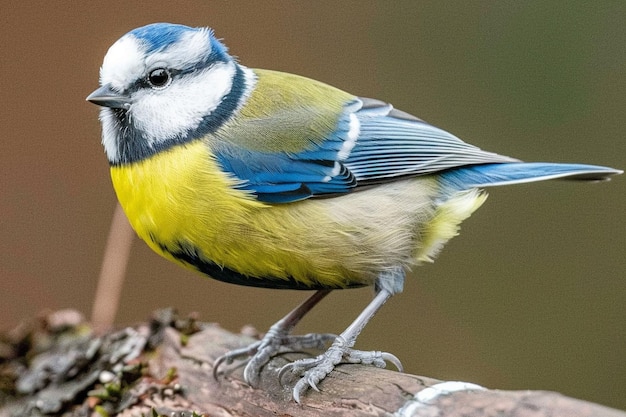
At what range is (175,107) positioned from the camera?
2.02 meters

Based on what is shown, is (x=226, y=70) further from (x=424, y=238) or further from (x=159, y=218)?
(x=424, y=238)

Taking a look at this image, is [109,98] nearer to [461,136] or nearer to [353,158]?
[353,158]

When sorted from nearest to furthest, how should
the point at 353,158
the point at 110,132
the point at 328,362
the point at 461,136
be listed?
the point at 328,362 → the point at 110,132 → the point at 353,158 → the point at 461,136

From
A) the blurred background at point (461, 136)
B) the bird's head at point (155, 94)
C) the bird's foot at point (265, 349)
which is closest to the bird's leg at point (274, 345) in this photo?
the bird's foot at point (265, 349)

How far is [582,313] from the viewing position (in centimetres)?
364

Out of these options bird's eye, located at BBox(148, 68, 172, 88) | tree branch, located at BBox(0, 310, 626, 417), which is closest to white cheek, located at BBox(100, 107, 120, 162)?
bird's eye, located at BBox(148, 68, 172, 88)

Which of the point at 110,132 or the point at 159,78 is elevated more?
the point at 159,78

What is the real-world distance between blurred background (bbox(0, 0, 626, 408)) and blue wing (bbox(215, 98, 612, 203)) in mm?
1459

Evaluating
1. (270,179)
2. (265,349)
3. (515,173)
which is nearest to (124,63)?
(270,179)

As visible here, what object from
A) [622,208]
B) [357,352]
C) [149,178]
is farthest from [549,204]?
[149,178]

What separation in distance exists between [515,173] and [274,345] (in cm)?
84

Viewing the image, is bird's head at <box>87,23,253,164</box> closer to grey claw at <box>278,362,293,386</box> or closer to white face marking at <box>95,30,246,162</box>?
white face marking at <box>95,30,246,162</box>

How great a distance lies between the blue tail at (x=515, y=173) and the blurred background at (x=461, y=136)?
1.41 m

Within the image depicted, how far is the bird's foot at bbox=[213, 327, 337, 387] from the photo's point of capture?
80.7 inches
